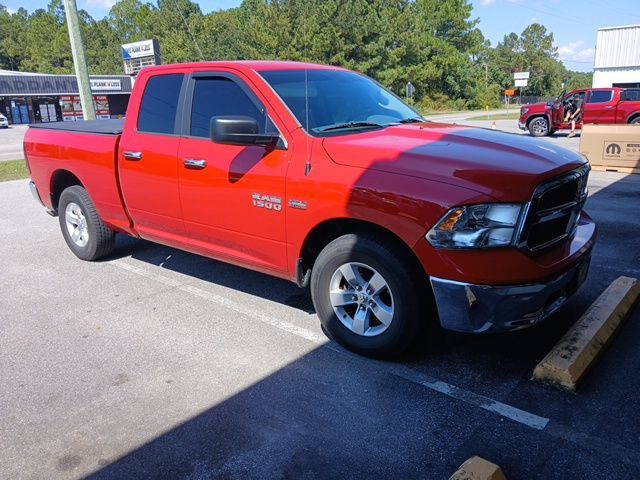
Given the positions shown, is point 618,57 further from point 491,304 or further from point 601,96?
point 491,304

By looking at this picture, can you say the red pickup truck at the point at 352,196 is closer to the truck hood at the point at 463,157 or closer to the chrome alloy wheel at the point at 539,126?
the truck hood at the point at 463,157

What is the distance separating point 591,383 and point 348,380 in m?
1.48

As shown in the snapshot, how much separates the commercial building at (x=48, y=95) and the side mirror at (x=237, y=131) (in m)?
47.3

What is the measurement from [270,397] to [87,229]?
3586 millimetres

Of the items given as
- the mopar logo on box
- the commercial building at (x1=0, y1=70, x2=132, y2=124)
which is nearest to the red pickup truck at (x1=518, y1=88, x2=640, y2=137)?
the mopar logo on box

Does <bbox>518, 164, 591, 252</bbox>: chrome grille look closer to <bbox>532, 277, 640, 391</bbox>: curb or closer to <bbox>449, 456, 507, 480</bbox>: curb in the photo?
<bbox>532, 277, 640, 391</bbox>: curb

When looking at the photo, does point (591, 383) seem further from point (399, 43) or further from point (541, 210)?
point (399, 43)

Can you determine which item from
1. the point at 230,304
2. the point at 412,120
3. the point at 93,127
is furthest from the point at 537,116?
the point at 230,304

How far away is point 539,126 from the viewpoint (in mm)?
21000

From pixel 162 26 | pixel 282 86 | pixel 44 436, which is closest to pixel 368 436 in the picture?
pixel 44 436

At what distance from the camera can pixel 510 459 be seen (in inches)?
105

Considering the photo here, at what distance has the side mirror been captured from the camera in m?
3.70

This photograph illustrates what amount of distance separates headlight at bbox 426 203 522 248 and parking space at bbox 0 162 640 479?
3.09 feet

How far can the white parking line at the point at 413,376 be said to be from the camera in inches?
119
